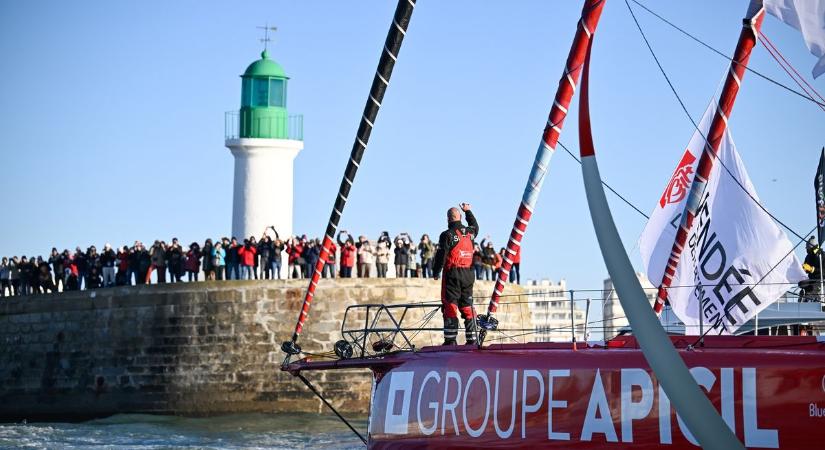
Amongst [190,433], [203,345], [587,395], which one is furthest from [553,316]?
[587,395]

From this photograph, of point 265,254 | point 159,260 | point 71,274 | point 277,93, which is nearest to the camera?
point 265,254

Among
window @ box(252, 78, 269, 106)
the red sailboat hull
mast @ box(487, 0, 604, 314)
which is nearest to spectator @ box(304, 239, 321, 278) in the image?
window @ box(252, 78, 269, 106)

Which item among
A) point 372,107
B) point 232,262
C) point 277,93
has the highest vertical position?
point 277,93

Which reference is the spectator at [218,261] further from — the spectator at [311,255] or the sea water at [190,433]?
the sea water at [190,433]

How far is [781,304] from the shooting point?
Result: 18.6 metres

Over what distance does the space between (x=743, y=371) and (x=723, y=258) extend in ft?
17.1

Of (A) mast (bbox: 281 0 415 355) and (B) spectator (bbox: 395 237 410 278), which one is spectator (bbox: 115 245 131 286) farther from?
(A) mast (bbox: 281 0 415 355)

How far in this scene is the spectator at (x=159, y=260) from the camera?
3269 centimetres

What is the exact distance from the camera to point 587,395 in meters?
11.5

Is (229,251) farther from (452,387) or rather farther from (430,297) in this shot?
(452,387)

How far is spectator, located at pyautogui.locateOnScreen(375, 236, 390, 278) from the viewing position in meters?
31.8

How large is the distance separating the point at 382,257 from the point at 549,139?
57.5 ft

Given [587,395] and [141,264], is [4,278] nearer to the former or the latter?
[141,264]

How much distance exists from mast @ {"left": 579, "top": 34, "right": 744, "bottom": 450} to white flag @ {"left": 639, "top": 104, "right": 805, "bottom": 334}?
834 centimetres
